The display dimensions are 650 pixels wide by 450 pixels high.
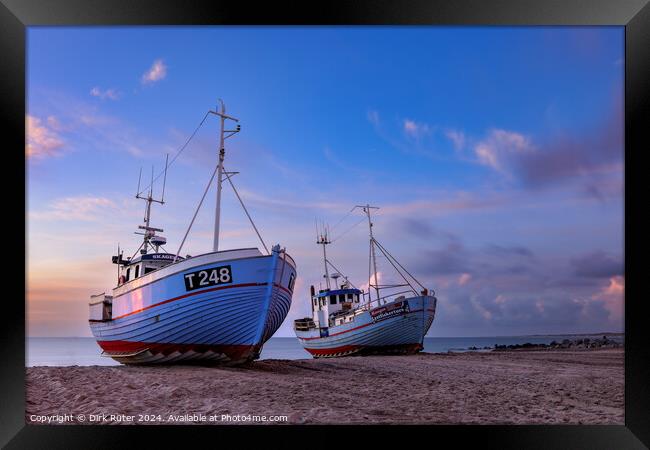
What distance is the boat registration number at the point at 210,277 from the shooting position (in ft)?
32.6

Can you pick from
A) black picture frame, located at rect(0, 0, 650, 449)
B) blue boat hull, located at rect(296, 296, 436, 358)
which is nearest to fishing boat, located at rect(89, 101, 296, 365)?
black picture frame, located at rect(0, 0, 650, 449)

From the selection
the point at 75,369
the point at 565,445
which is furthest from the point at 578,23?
the point at 75,369

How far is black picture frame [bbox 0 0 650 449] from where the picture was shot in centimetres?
645

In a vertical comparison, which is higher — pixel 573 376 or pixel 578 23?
pixel 578 23

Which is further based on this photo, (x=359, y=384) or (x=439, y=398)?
(x=359, y=384)

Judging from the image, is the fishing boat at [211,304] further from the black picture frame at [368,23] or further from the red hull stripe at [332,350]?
the red hull stripe at [332,350]

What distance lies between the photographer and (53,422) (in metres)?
6.93

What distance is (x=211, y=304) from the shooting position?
32.7 ft

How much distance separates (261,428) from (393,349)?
12076mm

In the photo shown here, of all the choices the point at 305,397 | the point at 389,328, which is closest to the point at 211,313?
the point at 305,397

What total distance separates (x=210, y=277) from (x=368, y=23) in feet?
17.4

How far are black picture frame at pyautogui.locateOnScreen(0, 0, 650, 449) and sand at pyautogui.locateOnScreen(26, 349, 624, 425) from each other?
0.36 meters

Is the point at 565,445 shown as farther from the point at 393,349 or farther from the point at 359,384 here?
the point at 393,349

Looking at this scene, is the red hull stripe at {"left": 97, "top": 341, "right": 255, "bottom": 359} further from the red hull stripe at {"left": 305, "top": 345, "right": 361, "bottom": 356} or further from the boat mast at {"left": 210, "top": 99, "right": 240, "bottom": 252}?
the red hull stripe at {"left": 305, "top": 345, "right": 361, "bottom": 356}
